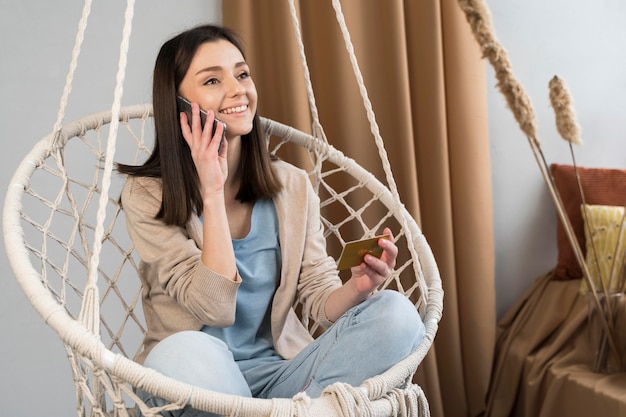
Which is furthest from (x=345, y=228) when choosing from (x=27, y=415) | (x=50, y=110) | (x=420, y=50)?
(x=27, y=415)

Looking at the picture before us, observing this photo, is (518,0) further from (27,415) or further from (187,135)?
(27,415)

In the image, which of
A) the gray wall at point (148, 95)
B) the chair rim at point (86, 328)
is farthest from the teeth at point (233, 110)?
the gray wall at point (148, 95)

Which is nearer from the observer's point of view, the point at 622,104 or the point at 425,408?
the point at 425,408

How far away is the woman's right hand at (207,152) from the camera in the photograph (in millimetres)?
A: 1323

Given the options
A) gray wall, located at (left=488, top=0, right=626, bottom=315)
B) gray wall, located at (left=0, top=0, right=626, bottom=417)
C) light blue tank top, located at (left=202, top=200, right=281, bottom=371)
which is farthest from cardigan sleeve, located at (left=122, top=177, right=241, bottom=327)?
gray wall, located at (left=488, top=0, right=626, bottom=315)

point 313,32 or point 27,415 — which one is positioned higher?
point 313,32

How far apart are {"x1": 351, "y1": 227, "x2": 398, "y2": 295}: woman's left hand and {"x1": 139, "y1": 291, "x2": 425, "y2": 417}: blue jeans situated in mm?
66

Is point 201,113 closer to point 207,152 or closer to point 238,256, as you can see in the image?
point 207,152

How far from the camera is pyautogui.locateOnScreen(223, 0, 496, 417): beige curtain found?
1.99 metres

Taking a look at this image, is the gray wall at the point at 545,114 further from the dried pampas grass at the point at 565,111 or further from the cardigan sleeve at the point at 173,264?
the cardigan sleeve at the point at 173,264

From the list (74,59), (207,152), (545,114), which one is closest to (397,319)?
(207,152)

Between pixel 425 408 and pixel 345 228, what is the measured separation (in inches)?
34.3

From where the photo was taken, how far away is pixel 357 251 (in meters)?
1.32

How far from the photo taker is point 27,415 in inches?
75.8
